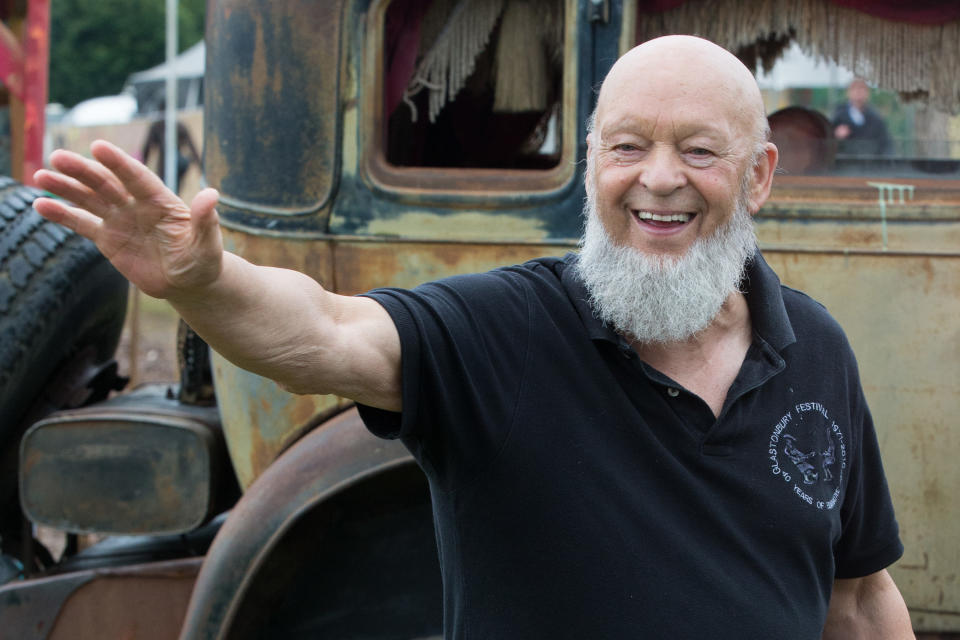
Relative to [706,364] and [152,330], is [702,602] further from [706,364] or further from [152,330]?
[152,330]

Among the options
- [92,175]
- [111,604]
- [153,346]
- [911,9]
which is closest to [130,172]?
[92,175]

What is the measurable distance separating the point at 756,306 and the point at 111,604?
1.98 m

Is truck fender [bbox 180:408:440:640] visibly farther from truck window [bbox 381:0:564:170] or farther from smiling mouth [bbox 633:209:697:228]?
smiling mouth [bbox 633:209:697:228]

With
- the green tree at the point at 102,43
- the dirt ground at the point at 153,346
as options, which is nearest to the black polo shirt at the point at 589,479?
the dirt ground at the point at 153,346

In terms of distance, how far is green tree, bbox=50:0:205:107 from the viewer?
3106cm

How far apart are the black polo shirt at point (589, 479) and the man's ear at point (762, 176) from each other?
1.12 feet

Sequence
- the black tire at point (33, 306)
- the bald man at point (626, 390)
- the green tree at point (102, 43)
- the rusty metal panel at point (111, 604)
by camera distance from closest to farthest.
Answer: the bald man at point (626, 390) → the rusty metal panel at point (111, 604) → the black tire at point (33, 306) → the green tree at point (102, 43)

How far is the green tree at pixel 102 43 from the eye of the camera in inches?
1223

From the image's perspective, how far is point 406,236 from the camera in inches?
98.5

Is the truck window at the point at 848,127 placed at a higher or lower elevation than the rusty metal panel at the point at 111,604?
higher

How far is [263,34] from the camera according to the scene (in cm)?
255

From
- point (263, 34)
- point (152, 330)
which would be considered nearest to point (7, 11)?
point (263, 34)

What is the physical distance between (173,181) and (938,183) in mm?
9944

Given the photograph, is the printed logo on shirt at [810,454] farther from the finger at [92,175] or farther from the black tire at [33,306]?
the black tire at [33,306]
